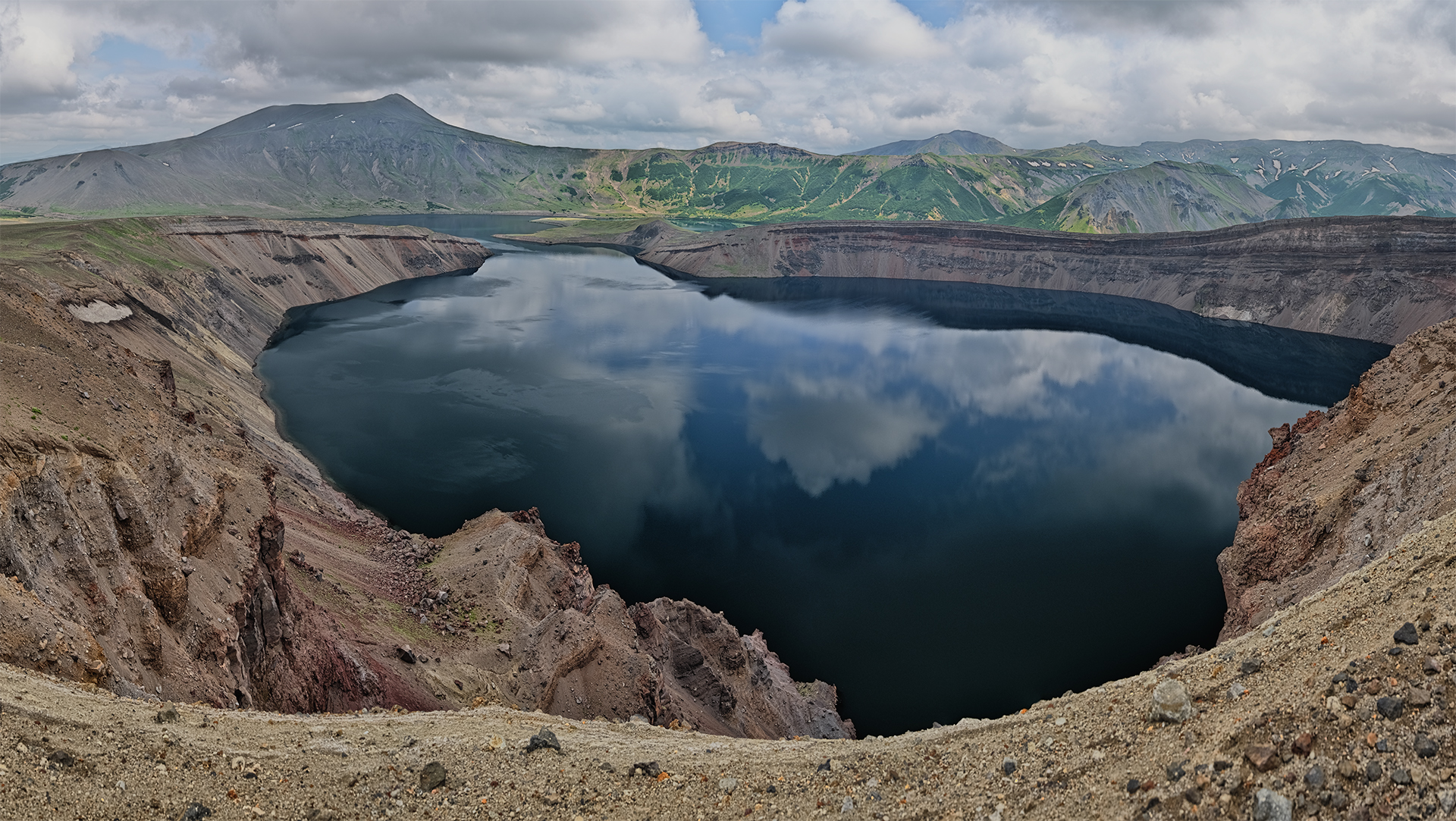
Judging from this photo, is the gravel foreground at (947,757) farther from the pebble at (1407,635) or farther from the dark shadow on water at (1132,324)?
the dark shadow on water at (1132,324)

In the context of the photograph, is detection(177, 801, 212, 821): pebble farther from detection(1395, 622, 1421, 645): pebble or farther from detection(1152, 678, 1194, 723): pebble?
detection(1395, 622, 1421, 645): pebble

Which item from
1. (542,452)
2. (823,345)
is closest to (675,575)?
(542,452)

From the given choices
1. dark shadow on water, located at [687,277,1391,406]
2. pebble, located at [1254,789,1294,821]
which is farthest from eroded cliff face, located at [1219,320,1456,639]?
dark shadow on water, located at [687,277,1391,406]

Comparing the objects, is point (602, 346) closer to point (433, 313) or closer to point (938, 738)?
point (433, 313)

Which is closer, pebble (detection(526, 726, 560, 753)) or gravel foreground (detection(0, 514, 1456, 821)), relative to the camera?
gravel foreground (detection(0, 514, 1456, 821))

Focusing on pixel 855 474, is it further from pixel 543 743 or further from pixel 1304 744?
pixel 1304 744

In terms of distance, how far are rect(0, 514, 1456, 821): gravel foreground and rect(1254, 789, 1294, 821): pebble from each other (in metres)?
0.03

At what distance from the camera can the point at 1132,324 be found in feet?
440

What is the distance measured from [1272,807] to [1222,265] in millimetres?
167739

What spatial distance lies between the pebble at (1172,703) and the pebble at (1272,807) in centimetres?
276

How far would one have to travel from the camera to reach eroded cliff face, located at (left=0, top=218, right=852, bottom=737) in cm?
2109

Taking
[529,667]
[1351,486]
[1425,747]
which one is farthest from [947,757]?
[1351,486]

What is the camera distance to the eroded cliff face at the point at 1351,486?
30.6 m

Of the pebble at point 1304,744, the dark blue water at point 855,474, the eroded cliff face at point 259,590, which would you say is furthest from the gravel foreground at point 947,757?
the dark blue water at point 855,474
